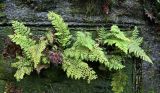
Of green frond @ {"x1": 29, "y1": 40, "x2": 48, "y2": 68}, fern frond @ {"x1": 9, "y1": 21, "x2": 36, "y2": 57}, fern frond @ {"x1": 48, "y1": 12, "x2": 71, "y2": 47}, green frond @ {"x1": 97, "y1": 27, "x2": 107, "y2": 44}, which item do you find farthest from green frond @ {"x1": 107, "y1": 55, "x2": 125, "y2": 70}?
fern frond @ {"x1": 9, "y1": 21, "x2": 36, "y2": 57}

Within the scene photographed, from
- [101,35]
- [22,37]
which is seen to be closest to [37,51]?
[22,37]

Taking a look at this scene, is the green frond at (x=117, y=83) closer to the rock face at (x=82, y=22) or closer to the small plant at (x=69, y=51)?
the small plant at (x=69, y=51)

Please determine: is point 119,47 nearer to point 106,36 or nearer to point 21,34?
point 106,36

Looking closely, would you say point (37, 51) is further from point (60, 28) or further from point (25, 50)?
point (60, 28)

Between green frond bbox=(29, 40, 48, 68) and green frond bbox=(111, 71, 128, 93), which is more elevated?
green frond bbox=(29, 40, 48, 68)

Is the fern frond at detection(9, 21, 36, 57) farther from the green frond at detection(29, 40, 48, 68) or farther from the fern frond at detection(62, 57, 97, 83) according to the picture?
the fern frond at detection(62, 57, 97, 83)

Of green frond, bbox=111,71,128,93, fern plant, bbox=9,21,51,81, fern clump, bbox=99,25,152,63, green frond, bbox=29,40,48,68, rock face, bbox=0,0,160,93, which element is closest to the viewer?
green frond, bbox=29,40,48,68

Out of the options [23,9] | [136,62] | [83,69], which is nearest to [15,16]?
[23,9]
